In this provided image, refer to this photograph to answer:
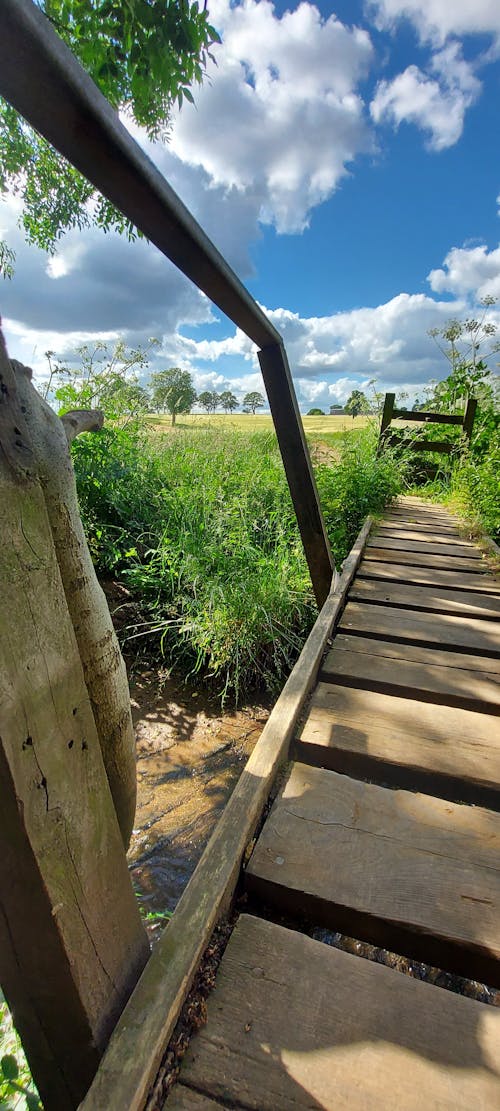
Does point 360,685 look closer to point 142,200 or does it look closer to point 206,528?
point 142,200

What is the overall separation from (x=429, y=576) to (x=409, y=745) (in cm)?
217

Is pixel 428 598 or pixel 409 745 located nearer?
pixel 409 745

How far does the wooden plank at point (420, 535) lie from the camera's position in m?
4.62

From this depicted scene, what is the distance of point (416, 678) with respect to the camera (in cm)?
206

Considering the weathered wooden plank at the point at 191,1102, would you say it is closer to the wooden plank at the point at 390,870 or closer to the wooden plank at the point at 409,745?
the wooden plank at the point at 390,870

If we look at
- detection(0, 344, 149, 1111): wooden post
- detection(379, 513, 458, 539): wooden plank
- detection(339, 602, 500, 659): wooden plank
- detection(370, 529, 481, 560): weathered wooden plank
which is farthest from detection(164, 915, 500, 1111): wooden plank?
detection(379, 513, 458, 539): wooden plank

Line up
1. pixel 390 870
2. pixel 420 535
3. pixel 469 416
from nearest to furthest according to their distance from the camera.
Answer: pixel 390 870 < pixel 420 535 < pixel 469 416

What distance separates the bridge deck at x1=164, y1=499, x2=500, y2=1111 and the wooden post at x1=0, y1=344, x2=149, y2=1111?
232 millimetres

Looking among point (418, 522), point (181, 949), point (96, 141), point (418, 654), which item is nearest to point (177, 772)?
point (418, 654)

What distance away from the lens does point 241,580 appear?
146 inches

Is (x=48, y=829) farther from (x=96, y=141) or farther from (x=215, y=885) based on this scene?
(x=96, y=141)

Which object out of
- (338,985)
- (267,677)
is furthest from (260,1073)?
(267,677)

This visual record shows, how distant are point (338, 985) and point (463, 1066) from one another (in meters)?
0.22

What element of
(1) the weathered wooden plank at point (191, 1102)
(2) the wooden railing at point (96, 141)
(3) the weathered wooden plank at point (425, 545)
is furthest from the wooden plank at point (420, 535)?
(1) the weathered wooden plank at point (191, 1102)
